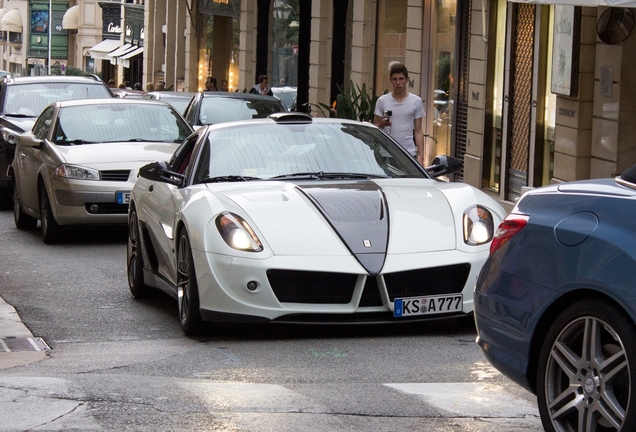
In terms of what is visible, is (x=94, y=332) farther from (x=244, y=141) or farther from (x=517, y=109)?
(x=517, y=109)

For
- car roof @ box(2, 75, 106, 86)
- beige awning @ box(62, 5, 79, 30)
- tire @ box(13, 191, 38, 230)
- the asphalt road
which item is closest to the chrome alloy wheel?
the asphalt road

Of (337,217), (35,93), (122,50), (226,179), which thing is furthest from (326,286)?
(122,50)

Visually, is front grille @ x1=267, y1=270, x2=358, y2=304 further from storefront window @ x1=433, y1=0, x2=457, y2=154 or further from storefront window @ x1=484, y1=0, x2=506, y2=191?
storefront window @ x1=433, y1=0, x2=457, y2=154

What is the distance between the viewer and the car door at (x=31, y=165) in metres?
14.6

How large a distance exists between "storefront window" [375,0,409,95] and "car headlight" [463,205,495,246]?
1678 cm

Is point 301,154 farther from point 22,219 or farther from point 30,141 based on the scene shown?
point 22,219

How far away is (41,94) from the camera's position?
19.6 metres

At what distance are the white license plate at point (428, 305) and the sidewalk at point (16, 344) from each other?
2136 mm

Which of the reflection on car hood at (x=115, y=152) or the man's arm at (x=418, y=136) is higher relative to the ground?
the man's arm at (x=418, y=136)

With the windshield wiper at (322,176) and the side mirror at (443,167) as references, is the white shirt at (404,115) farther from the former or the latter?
the windshield wiper at (322,176)

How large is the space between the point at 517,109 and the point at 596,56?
113 inches

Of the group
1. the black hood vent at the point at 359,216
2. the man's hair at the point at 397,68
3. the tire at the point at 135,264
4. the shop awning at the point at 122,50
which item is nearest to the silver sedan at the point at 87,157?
the man's hair at the point at 397,68

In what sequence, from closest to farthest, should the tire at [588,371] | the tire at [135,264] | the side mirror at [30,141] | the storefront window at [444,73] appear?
the tire at [588,371]
the tire at [135,264]
the side mirror at [30,141]
the storefront window at [444,73]

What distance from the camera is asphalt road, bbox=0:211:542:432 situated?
5.27m
